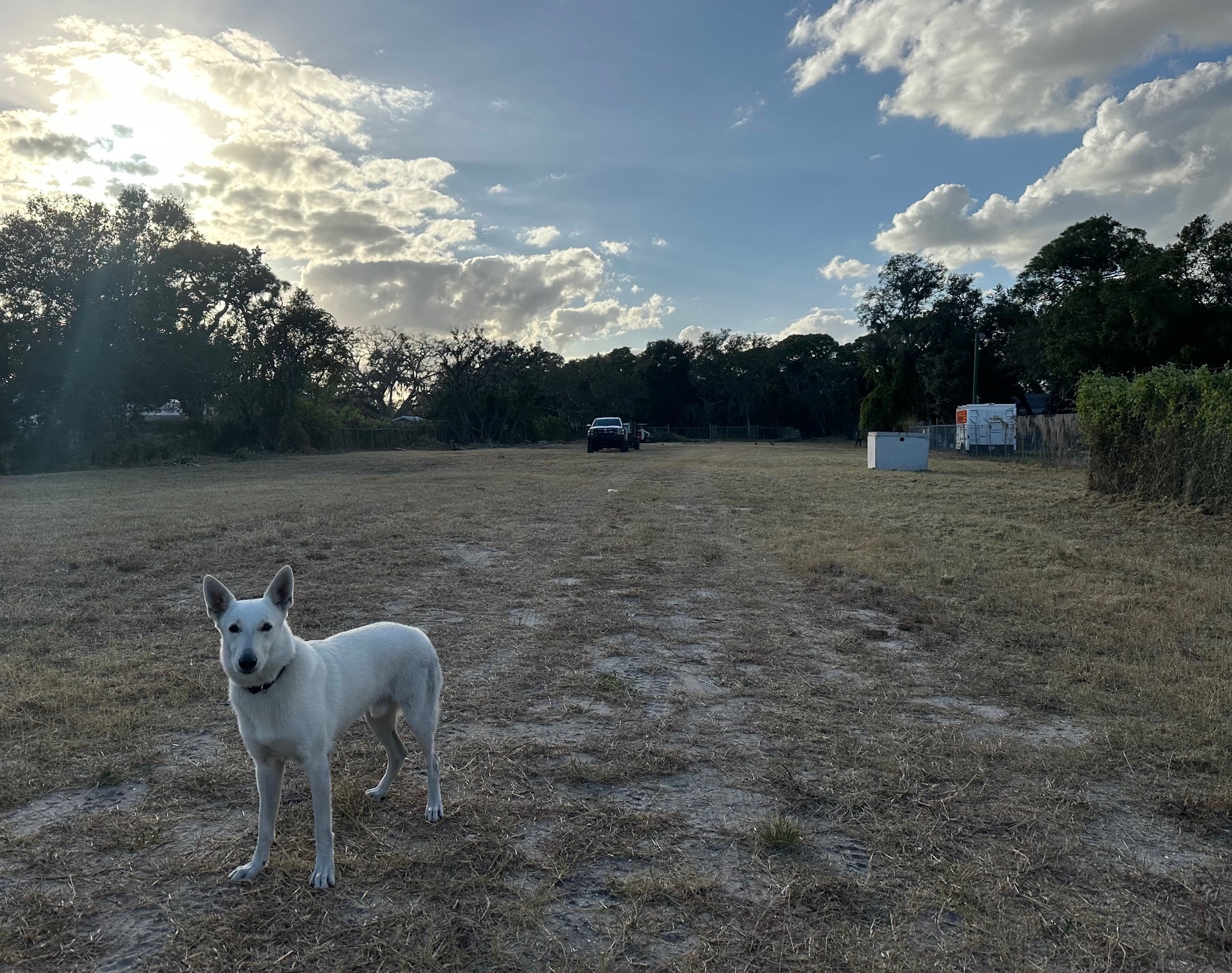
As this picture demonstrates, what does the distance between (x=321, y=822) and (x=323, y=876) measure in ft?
0.58

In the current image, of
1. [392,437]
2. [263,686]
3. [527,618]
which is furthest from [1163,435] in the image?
[392,437]

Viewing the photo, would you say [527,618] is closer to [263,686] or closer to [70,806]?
[70,806]

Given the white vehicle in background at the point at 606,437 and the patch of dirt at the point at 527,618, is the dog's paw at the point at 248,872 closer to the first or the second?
the patch of dirt at the point at 527,618

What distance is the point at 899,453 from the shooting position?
2478 centimetres

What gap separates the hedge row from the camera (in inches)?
461

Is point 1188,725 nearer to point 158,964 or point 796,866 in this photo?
point 796,866

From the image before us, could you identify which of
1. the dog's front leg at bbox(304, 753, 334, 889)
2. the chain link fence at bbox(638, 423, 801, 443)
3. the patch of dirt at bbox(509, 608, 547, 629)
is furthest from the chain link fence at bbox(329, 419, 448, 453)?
the dog's front leg at bbox(304, 753, 334, 889)

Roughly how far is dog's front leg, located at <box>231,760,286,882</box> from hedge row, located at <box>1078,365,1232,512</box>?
13.1 m

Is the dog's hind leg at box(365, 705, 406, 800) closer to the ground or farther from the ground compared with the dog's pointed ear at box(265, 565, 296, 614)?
closer to the ground

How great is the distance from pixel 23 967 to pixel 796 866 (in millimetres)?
2419

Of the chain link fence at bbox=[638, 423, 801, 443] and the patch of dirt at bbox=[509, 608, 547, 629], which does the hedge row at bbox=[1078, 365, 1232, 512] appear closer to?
the patch of dirt at bbox=[509, 608, 547, 629]

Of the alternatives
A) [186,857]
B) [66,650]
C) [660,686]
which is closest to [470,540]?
[66,650]

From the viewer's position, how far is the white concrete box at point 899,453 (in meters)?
24.7

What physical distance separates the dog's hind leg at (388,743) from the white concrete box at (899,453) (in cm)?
2308
